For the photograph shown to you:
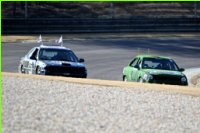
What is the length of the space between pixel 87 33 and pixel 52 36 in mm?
2951

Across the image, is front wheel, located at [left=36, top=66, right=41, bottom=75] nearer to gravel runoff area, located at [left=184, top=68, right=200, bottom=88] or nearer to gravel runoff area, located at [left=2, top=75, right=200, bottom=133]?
gravel runoff area, located at [left=2, top=75, right=200, bottom=133]

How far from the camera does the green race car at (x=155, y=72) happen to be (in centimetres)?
2083

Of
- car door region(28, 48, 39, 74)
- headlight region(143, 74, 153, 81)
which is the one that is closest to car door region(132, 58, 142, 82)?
headlight region(143, 74, 153, 81)

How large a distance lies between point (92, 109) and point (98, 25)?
3177 centimetres

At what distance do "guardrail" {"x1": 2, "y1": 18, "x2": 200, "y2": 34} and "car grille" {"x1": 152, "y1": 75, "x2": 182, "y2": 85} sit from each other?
2302cm

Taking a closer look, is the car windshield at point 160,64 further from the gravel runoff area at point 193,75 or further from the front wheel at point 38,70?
the front wheel at point 38,70

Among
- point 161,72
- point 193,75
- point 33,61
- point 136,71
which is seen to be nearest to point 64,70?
point 33,61

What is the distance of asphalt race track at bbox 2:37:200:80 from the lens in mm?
31356

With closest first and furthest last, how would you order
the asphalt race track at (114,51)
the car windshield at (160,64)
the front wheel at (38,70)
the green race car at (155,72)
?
the green race car at (155,72), the car windshield at (160,64), the front wheel at (38,70), the asphalt race track at (114,51)

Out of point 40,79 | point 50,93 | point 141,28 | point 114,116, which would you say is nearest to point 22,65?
point 40,79

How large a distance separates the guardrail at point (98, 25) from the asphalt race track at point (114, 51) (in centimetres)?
110

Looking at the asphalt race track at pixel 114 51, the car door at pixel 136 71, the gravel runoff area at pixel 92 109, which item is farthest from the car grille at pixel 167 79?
the asphalt race track at pixel 114 51

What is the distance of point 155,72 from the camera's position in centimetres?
2092

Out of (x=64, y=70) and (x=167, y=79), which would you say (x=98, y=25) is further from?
(x=167, y=79)
